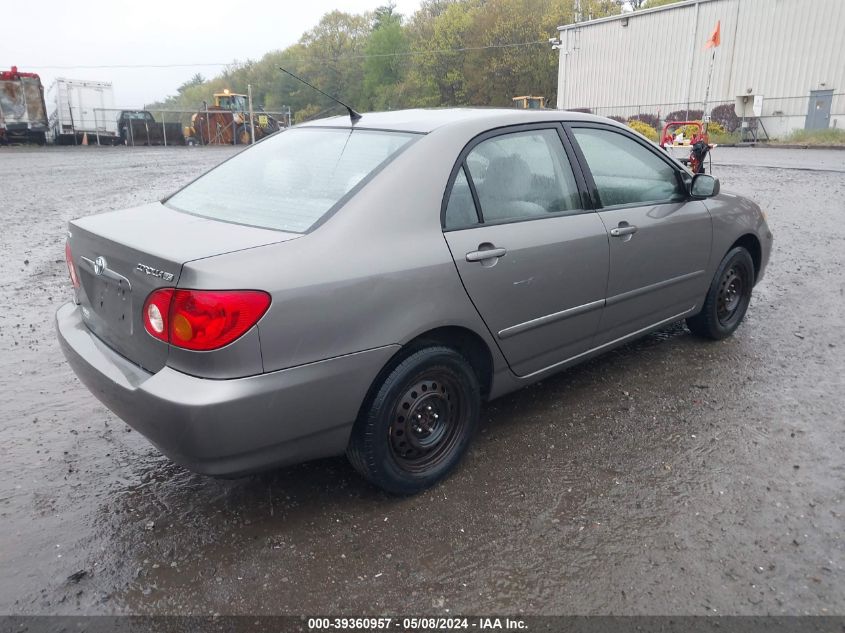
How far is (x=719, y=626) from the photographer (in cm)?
223

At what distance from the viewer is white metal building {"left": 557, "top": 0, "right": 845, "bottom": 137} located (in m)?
33.2

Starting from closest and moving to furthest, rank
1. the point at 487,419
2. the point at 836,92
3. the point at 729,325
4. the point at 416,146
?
the point at 416,146 < the point at 487,419 < the point at 729,325 < the point at 836,92

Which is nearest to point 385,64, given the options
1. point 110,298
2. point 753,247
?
point 753,247

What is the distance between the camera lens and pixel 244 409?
234cm

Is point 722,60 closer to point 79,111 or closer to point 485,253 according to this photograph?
point 79,111

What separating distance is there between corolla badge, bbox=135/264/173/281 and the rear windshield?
0.50 metres

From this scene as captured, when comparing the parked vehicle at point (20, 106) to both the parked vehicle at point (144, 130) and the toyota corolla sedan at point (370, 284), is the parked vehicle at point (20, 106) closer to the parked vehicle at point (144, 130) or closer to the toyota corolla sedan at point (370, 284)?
the parked vehicle at point (144, 130)

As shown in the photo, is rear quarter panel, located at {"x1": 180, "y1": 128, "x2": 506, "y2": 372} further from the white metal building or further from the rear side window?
the white metal building

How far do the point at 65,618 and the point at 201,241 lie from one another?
1.43 m

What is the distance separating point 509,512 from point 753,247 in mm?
3218

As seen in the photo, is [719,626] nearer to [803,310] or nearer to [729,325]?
[729,325]

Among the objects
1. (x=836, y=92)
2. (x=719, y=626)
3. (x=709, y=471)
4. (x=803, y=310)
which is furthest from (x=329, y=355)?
(x=836, y=92)

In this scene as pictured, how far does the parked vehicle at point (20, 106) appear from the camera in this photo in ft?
94.6

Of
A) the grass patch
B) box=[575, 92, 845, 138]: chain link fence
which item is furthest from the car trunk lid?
box=[575, 92, 845, 138]: chain link fence
